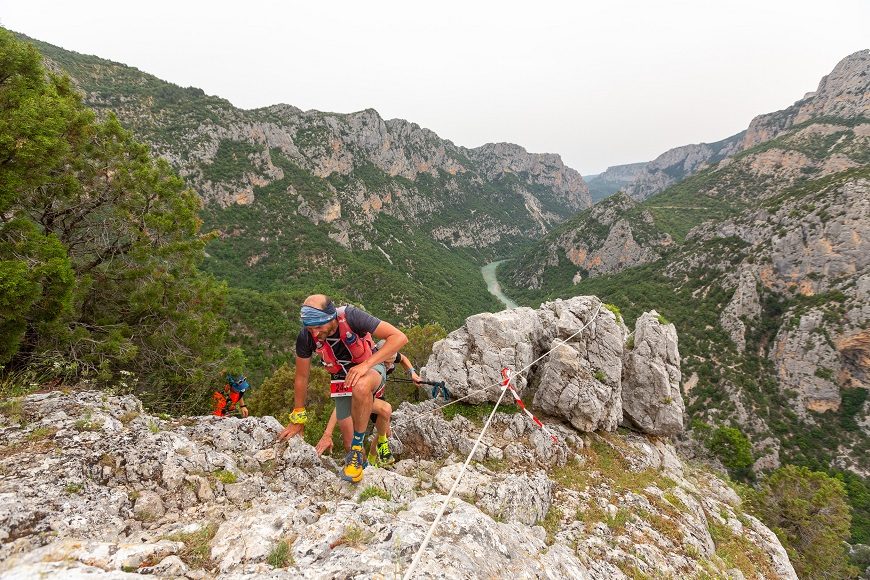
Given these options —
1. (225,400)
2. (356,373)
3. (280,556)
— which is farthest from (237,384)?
(280,556)

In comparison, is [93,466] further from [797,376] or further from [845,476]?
[797,376]

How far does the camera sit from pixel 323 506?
15.8ft

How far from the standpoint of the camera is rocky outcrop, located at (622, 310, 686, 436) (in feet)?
46.4

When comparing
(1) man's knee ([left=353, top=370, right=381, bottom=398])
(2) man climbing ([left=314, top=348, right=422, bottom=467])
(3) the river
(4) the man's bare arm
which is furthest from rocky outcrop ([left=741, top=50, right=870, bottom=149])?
(4) the man's bare arm

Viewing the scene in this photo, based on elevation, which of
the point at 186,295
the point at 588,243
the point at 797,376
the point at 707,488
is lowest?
the point at 797,376

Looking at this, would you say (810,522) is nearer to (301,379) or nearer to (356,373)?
(356,373)

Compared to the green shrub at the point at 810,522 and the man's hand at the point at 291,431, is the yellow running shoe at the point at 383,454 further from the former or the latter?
the green shrub at the point at 810,522

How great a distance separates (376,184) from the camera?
A: 150 meters

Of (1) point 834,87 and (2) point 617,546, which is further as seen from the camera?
(1) point 834,87

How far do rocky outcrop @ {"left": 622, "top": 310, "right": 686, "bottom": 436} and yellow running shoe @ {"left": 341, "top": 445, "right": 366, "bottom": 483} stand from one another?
1297 cm

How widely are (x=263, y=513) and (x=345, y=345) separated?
2.41m

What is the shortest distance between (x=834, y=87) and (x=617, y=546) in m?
232

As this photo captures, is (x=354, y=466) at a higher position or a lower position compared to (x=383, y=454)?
higher

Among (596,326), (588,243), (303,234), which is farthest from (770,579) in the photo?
(588,243)
